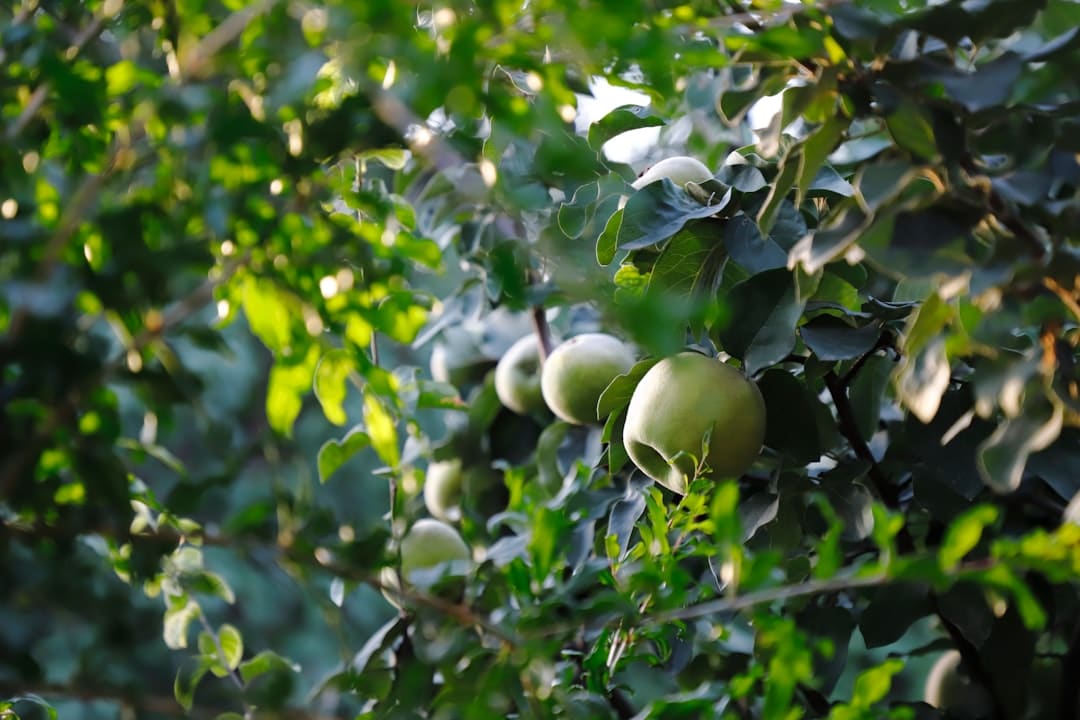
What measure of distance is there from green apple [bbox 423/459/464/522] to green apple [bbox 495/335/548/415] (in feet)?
0.29

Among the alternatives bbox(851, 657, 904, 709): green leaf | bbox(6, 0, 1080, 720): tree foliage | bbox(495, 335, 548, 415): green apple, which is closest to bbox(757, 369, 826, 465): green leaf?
bbox(6, 0, 1080, 720): tree foliage

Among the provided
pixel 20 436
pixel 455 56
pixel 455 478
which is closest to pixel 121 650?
pixel 20 436

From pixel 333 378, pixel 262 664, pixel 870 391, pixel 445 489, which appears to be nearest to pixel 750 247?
pixel 870 391

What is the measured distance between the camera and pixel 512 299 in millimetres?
388

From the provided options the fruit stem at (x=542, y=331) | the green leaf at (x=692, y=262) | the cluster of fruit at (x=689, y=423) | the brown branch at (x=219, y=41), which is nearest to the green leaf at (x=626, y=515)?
the cluster of fruit at (x=689, y=423)

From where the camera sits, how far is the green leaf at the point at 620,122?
74 cm

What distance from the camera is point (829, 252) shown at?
472mm

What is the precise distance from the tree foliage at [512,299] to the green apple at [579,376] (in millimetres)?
173

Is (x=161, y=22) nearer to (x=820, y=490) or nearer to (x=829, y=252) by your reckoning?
(x=829, y=252)

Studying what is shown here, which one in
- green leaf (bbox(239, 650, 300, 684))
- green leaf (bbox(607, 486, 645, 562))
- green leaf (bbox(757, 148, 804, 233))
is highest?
green leaf (bbox(757, 148, 804, 233))

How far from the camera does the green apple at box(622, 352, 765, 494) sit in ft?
2.06

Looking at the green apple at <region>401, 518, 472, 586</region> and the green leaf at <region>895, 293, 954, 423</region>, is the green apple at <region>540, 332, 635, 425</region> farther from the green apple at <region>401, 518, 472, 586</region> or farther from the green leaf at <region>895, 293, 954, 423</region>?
the green leaf at <region>895, 293, 954, 423</region>

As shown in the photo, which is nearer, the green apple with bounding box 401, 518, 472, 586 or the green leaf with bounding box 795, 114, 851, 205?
the green leaf with bounding box 795, 114, 851, 205

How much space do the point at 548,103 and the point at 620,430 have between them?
14.7 inches
